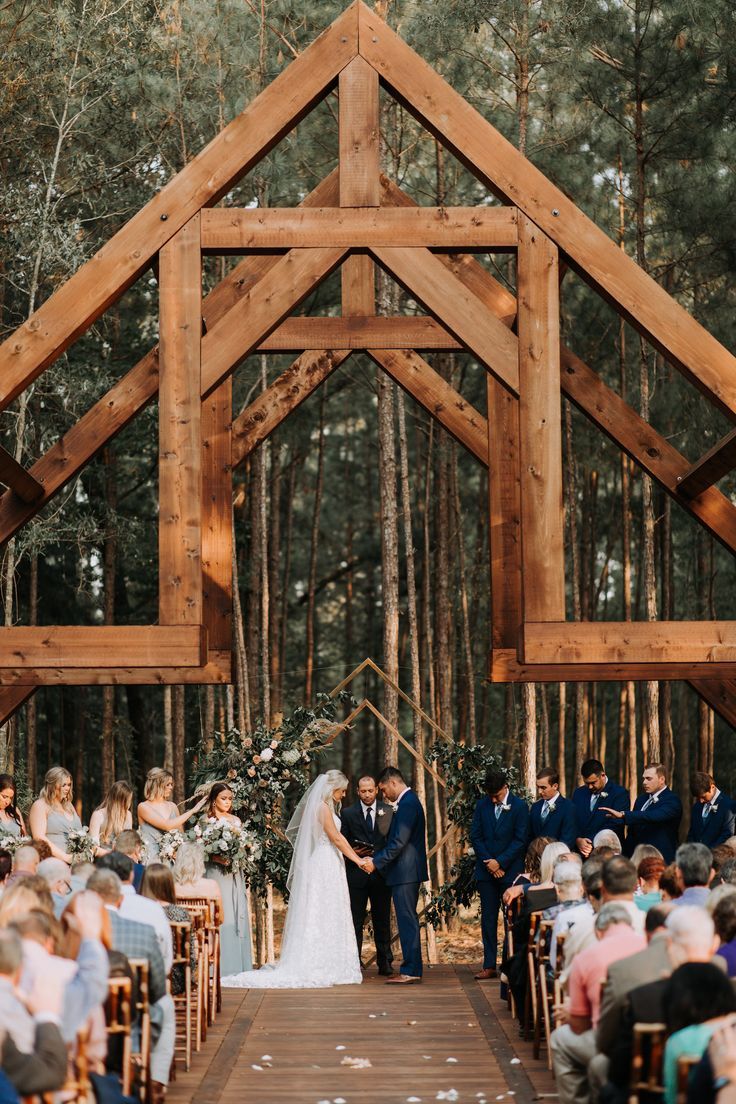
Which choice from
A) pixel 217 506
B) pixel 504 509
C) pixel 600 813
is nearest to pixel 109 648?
pixel 217 506

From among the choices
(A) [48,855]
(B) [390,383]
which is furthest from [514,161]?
(B) [390,383]

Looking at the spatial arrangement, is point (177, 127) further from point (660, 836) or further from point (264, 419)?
point (660, 836)

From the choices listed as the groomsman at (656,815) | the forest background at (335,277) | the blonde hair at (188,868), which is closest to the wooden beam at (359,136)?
the blonde hair at (188,868)

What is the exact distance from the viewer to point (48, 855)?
8141mm

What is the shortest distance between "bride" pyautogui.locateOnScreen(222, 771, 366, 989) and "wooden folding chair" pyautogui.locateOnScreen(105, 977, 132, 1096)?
14.6 feet

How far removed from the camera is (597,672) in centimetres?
882

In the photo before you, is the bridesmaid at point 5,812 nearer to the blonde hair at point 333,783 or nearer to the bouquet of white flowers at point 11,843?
the bouquet of white flowers at point 11,843

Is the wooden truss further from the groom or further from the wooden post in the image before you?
the groom

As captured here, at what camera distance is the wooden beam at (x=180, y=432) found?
7559 mm

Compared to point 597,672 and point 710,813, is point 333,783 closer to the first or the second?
point 597,672

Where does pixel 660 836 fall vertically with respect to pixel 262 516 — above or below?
below

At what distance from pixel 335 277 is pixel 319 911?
12.0m

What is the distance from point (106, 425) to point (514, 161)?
9.54ft

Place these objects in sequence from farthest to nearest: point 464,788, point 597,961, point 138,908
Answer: point 464,788 → point 138,908 → point 597,961
